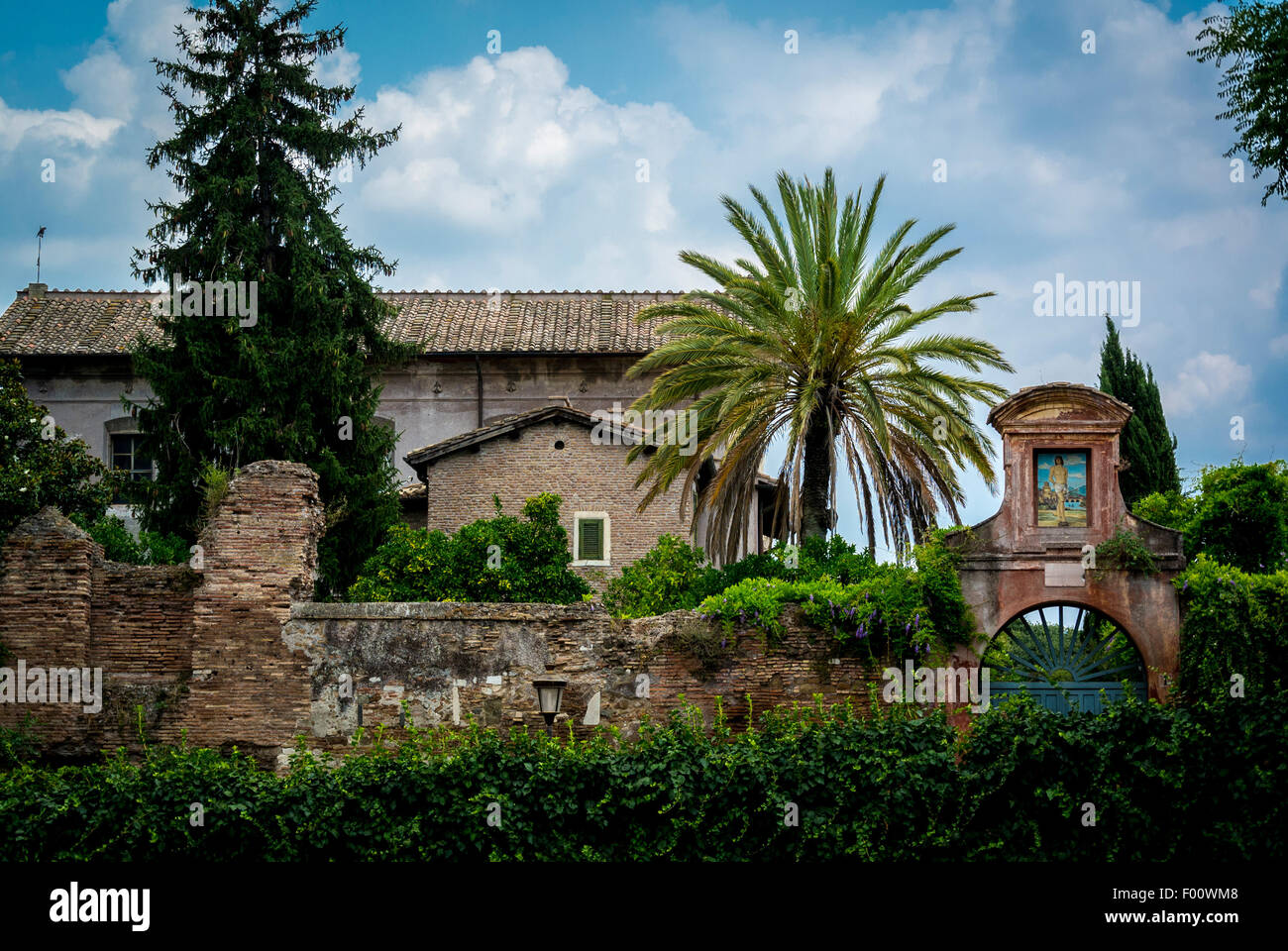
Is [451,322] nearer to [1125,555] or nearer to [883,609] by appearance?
[883,609]

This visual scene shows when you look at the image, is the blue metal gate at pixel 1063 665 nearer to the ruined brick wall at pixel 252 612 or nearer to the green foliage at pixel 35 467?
the ruined brick wall at pixel 252 612

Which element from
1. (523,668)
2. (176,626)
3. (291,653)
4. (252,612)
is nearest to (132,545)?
(176,626)

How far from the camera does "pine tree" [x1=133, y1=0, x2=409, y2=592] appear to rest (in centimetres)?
2447

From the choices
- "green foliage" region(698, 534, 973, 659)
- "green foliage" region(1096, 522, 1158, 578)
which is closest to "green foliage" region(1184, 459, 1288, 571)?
"green foliage" region(1096, 522, 1158, 578)

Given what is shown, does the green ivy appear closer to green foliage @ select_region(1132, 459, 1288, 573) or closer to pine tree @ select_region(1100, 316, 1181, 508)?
green foliage @ select_region(1132, 459, 1288, 573)

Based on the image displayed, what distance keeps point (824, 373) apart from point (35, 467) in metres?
11.5

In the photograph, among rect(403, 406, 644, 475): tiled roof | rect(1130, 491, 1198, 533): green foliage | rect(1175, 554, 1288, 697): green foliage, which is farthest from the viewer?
rect(403, 406, 644, 475): tiled roof

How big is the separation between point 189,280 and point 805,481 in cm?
1206

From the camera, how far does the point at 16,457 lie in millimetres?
19938

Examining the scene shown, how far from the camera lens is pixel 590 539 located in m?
26.5

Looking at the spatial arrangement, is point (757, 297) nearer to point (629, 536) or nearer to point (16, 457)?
point (629, 536)

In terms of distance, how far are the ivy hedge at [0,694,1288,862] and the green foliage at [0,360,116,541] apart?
5843mm

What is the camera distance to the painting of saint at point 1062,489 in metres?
17.2
